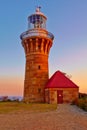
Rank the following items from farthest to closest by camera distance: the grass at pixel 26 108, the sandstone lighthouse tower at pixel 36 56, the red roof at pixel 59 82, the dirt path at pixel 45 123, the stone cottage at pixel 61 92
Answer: the sandstone lighthouse tower at pixel 36 56
the red roof at pixel 59 82
the stone cottage at pixel 61 92
the grass at pixel 26 108
the dirt path at pixel 45 123

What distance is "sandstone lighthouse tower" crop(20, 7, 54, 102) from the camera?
34.5m

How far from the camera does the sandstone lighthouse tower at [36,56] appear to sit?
3453 cm

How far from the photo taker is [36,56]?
35.1 meters

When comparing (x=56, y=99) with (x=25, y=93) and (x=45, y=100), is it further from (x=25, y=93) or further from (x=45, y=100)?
(x=25, y=93)

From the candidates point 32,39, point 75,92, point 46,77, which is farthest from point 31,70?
point 75,92

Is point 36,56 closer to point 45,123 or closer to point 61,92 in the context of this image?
point 61,92

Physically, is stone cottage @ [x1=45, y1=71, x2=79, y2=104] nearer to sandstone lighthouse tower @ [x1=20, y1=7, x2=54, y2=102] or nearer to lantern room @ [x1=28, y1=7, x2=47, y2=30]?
sandstone lighthouse tower @ [x1=20, y1=7, x2=54, y2=102]

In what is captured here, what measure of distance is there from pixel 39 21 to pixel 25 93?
1134 centimetres

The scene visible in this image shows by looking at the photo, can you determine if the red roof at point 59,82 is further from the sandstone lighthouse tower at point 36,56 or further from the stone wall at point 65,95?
the sandstone lighthouse tower at point 36,56

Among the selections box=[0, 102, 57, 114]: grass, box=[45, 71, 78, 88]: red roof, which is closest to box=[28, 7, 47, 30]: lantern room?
box=[45, 71, 78, 88]: red roof

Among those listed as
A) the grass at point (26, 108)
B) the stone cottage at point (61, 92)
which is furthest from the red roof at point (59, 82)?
the grass at point (26, 108)

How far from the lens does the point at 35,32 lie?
3506cm

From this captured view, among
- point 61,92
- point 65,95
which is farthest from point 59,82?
point 65,95

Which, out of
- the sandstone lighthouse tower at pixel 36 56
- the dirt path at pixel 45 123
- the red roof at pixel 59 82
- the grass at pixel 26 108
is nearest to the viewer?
the dirt path at pixel 45 123
